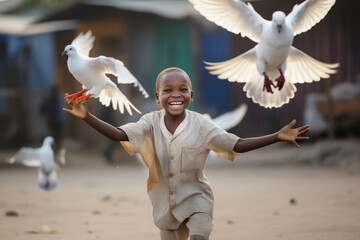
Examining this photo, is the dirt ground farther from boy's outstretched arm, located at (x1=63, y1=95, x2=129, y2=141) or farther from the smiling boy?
boy's outstretched arm, located at (x1=63, y1=95, x2=129, y2=141)

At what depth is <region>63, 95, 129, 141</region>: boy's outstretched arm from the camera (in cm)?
327

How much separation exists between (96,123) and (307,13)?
1458 mm

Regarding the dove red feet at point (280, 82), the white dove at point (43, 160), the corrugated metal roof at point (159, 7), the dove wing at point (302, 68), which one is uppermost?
the corrugated metal roof at point (159, 7)

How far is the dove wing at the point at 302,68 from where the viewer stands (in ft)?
12.1

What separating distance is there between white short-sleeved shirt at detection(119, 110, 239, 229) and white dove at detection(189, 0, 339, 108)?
39 cm

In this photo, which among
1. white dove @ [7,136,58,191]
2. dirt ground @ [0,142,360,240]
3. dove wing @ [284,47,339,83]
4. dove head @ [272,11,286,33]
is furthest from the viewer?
white dove @ [7,136,58,191]

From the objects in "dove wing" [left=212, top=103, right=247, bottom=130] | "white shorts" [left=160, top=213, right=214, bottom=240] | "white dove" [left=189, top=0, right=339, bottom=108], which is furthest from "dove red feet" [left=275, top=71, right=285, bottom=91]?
"dove wing" [left=212, top=103, right=247, bottom=130]

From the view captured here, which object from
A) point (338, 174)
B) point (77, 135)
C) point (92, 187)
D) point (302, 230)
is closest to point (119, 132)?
point (302, 230)

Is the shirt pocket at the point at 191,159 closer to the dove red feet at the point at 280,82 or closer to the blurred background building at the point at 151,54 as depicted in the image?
the dove red feet at the point at 280,82

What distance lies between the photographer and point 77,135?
15.9 meters

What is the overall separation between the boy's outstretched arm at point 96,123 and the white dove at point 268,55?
2.43ft

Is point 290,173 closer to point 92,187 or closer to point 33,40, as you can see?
point 92,187

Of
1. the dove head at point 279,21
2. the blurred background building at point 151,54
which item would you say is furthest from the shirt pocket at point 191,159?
the blurred background building at point 151,54

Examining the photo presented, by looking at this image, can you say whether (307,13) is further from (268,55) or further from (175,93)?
(175,93)
